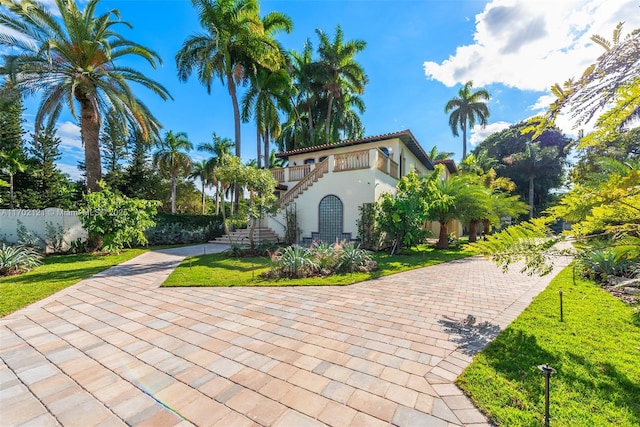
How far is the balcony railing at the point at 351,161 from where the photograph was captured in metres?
13.7

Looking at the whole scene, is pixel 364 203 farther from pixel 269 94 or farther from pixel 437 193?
pixel 269 94

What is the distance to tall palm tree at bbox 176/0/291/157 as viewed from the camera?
53.3ft

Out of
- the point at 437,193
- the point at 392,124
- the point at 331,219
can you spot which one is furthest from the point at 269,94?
the point at 437,193

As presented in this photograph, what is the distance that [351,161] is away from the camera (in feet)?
46.5

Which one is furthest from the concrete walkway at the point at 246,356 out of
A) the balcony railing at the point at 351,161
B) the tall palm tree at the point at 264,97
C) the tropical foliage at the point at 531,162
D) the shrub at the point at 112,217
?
the tropical foliage at the point at 531,162

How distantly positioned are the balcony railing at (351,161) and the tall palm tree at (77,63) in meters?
10.5

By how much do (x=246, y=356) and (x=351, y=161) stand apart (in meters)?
12.0

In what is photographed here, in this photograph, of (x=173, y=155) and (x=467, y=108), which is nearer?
(x=173, y=155)

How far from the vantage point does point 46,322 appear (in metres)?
4.55

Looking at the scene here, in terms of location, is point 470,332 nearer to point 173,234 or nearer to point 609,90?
point 609,90

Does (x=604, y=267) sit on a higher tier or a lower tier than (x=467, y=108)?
lower

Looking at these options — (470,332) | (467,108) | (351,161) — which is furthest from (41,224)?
(467,108)

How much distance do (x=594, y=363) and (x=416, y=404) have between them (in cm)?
242

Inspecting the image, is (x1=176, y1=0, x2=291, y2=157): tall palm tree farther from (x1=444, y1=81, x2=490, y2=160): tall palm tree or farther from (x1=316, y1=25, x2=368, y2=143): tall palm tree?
(x1=444, y1=81, x2=490, y2=160): tall palm tree
